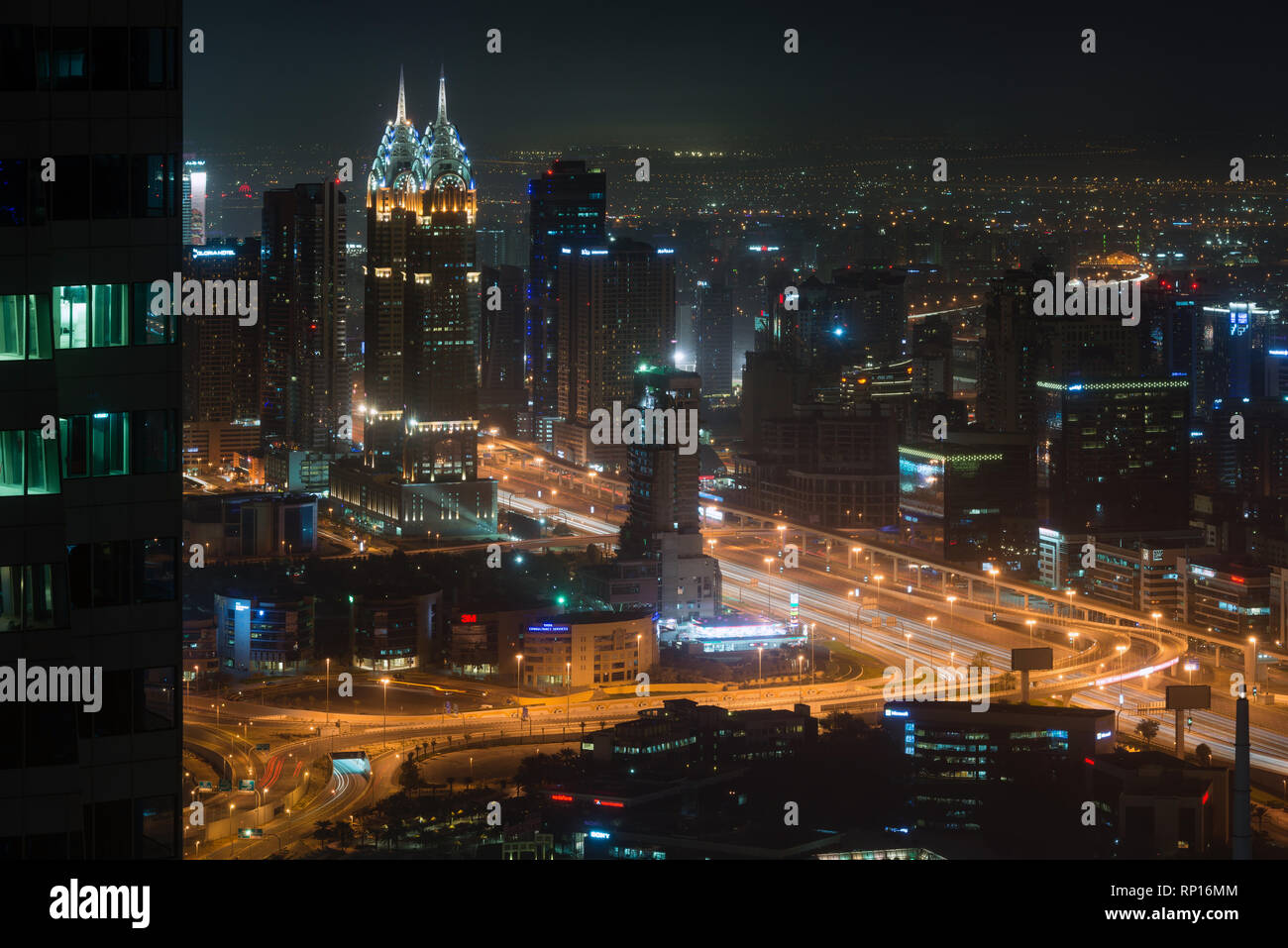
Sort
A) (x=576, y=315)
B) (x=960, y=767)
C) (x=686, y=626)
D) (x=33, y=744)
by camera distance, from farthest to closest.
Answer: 1. (x=576, y=315)
2. (x=686, y=626)
3. (x=960, y=767)
4. (x=33, y=744)

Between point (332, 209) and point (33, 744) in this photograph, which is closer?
point (33, 744)

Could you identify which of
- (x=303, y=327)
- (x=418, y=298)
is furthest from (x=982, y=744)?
(x=303, y=327)

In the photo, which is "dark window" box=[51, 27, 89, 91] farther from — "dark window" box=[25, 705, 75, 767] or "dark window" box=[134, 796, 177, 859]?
"dark window" box=[134, 796, 177, 859]

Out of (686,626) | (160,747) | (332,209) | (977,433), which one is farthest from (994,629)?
(160,747)

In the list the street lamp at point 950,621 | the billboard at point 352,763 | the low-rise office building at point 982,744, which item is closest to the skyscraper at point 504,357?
the street lamp at point 950,621

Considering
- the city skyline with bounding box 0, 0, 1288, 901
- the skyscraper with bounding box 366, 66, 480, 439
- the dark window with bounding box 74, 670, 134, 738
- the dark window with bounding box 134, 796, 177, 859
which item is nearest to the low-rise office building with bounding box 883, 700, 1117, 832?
the city skyline with bounding box 0, 0, 1288, 901

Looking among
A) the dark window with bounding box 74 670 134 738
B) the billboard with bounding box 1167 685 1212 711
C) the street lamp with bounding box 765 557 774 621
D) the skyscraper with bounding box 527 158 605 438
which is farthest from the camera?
the skyscraper with bounding box 527 158 605 438

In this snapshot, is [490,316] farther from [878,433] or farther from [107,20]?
[107,20]

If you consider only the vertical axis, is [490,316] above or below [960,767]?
above

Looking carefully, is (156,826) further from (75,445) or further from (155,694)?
(75,445)
